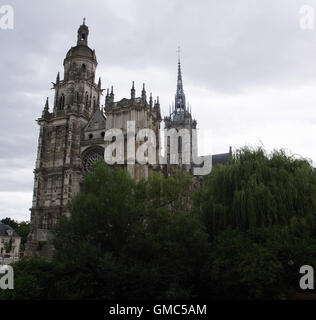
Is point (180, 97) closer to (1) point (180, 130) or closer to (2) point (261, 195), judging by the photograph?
(1) point (180, 130)

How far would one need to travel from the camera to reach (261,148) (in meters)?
17.9

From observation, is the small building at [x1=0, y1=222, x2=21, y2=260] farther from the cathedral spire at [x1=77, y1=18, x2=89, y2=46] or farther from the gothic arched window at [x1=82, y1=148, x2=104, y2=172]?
the cathedral spire at [x1=77, y1=18, x2=89, y2=46]

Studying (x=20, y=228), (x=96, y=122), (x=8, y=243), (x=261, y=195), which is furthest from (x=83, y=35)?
(x=20, y=228)

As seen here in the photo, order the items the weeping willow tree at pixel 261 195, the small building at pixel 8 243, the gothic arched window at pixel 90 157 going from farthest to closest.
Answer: the small building at pixel 8 243, the gothic arched window at pixel 90 157, the weeping willow tree at pixel 261 195

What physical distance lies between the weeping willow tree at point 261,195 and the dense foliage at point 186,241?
0.16ft

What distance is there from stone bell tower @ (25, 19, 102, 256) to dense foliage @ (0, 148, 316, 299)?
48.1 ft

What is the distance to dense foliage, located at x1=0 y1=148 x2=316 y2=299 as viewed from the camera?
42.8 ft

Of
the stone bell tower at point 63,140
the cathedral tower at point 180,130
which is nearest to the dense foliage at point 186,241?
the stone bell tower at point 63,140

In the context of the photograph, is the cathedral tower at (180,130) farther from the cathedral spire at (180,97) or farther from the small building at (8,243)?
the small building at (8,243)

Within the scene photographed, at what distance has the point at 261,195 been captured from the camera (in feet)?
49.4

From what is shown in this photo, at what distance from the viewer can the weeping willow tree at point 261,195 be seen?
14.8m

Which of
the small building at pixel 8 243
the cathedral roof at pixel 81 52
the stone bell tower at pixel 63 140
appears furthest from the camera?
the small building at pixel 8 243
